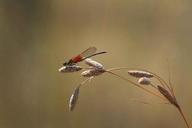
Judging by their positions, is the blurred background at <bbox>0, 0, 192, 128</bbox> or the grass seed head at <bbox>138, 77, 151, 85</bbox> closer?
the grass seed head at <bbox>138, 77, 151, 85</bbox>

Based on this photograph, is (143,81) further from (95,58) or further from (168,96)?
(95,58)

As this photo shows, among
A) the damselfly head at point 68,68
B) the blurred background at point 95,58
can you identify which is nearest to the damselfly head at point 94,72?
the damselfly head at point 68,68

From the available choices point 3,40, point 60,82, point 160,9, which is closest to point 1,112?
point 60,82

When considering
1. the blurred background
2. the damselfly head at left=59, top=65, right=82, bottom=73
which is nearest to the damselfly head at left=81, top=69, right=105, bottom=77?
the damselfly head at left=59, top=65, right=82, bottom=73

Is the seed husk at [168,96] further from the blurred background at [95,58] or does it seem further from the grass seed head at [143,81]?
the blurred background at [95,58]

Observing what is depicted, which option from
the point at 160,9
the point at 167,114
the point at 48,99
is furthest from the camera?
the point at 160,9

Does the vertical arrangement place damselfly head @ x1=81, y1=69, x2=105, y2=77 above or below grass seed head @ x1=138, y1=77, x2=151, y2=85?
above

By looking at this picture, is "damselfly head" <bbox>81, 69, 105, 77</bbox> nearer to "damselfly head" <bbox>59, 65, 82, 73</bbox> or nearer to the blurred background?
"damselfly head" <bbox>59, 65, 82, 73</bbox>

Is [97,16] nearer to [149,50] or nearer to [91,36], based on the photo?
[91,36]

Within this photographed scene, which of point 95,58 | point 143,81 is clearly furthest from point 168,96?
point 95,58

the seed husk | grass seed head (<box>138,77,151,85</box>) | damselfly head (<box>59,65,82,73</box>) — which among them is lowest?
the seed husk
